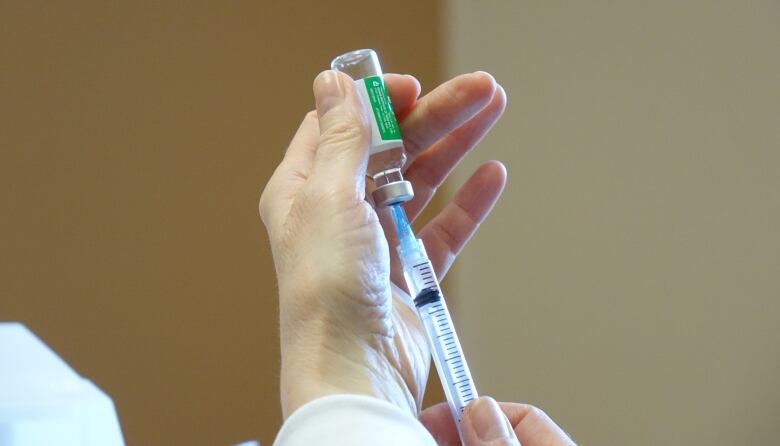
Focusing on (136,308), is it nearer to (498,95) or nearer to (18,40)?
(18,40)

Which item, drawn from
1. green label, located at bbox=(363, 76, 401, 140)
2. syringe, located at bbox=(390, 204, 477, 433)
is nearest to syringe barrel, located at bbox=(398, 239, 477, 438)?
syringe, located at bbox=(390, 204, 477, 433)

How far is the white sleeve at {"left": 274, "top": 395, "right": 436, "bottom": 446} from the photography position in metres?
0.58

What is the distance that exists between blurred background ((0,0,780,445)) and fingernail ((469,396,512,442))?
2.43 feet

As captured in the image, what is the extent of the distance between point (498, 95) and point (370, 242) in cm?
30

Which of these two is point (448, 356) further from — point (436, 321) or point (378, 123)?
point (378, 123)

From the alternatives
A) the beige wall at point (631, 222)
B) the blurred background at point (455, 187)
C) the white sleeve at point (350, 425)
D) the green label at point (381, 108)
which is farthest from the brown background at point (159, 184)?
the white sleeve at point (350, 425)

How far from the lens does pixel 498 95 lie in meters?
0.90

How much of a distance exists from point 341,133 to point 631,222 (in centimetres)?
80

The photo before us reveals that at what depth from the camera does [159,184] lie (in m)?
1.37

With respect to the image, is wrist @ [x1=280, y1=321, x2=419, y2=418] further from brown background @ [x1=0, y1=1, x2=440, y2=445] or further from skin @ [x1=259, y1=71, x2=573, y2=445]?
brown background @ [x1=0, y1=1, x2=440, y2=445]

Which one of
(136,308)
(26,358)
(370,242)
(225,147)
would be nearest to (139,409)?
(136,308)

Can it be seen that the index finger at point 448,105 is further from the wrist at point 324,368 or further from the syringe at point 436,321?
the wrist at point 324,368

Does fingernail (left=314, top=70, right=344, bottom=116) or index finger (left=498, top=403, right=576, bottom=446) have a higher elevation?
fingernail (left=314, top=70, right=344, bottom=116)

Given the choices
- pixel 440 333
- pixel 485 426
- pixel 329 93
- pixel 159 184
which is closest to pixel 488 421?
pixel 485 426
